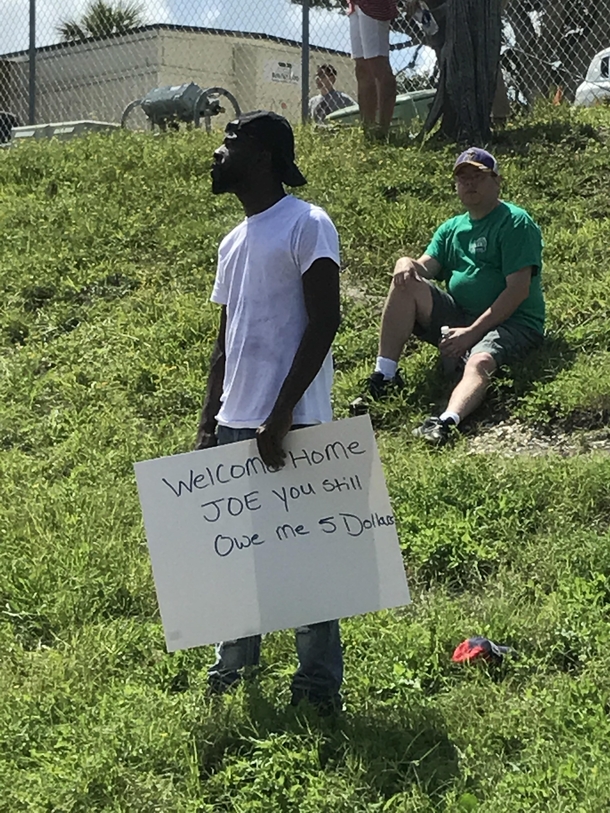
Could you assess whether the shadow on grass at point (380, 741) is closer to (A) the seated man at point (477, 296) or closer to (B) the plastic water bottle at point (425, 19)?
(A) the seated man at point (477, 296)

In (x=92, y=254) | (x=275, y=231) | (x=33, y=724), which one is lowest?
(x=33, y=724)

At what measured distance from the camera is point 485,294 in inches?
230

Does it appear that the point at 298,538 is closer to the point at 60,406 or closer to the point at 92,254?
the point at 60,406

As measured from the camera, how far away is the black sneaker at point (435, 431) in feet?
17.1

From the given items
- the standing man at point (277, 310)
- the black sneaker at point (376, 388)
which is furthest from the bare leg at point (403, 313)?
the standing man at point (277, 310)

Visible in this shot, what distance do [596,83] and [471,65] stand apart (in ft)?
12.3

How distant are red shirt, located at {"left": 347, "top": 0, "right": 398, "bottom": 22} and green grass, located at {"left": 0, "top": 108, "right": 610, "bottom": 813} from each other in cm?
Answer: 165

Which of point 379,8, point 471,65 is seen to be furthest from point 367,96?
point 471,65

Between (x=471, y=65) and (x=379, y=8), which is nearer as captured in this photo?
(x=471, y=65)

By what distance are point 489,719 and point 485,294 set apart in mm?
3072

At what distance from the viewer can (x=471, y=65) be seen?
30.1 ft

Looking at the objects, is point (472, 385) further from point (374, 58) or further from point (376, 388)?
point (374, 58)

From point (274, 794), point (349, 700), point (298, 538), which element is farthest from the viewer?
point (349, 700)

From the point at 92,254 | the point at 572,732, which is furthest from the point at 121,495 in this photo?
the point at 92,254
